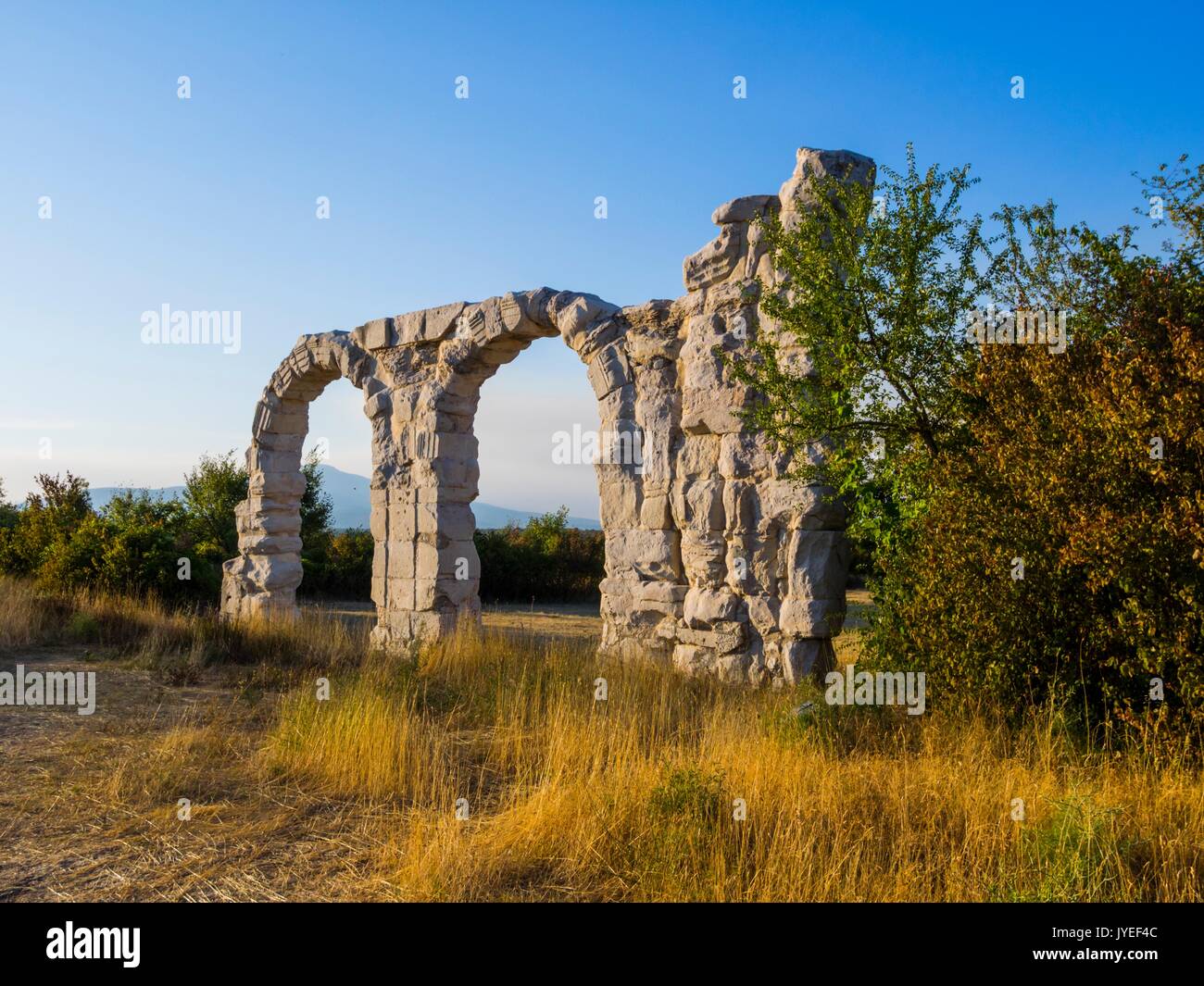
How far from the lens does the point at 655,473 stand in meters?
8.50

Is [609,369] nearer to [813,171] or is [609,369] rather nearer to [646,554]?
[646,554]

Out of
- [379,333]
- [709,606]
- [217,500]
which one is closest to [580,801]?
[709,606]

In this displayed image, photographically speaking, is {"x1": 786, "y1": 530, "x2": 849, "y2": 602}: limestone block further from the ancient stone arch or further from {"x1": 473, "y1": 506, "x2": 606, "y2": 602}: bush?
{"x1": 473, "y1": 506, "x2": 606, "y2": 602}: bush

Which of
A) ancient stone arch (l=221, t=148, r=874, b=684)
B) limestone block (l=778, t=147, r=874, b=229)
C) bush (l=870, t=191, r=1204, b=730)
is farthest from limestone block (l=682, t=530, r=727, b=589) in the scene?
limestone block (l=778, t=147, r=874, b=229)

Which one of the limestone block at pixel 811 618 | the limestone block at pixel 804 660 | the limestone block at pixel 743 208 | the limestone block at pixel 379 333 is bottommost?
the limestone block at pixel 804 660

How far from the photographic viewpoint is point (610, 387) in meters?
8.96

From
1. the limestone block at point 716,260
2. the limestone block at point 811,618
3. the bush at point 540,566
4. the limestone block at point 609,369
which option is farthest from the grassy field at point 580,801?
the bush at point 540,566

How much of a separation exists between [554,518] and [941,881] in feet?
57.4

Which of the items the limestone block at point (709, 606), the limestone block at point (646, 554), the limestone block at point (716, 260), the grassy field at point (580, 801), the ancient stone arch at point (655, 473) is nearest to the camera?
the grassy field at point (580, 801)

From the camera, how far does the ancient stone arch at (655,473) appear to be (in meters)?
7.48

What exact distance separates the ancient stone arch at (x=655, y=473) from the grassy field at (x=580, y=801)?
25.2 inches

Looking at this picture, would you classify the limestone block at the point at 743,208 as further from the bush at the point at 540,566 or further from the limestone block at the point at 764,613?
the bush at the point at 540,566
